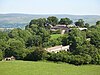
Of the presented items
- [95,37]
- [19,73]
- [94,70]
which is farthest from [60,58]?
[95,37]

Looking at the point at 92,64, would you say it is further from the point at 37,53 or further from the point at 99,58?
the point at 37,53

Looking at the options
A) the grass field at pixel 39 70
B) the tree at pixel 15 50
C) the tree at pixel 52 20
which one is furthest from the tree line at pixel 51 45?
the tree at pixel 52 20

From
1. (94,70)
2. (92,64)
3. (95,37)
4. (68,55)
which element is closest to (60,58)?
(68,55)

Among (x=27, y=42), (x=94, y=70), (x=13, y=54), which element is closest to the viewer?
(x=94, y=70)

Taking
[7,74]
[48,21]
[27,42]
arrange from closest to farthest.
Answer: [7,74], [27,42], [48,21]

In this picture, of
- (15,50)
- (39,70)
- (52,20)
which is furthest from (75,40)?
(52,20)

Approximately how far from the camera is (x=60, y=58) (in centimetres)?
3091

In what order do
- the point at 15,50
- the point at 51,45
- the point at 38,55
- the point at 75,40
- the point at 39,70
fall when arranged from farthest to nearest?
the point at 51,45
the point at 75,40
the point at 15,50
the point at 38,55
the point at 39,70

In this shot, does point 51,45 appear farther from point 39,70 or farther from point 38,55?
point 39,70

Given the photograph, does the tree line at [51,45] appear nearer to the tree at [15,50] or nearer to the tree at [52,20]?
the tree at [15,50]

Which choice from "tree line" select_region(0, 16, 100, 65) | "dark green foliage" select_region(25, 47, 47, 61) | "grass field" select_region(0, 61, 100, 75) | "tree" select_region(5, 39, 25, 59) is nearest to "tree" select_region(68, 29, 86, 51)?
"tree line" select_region(0, 16, 100, 65)

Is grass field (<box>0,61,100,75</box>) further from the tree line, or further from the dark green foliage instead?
the dark green foliage

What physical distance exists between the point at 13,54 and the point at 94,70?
1262 cm

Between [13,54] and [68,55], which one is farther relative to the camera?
[13,54]
